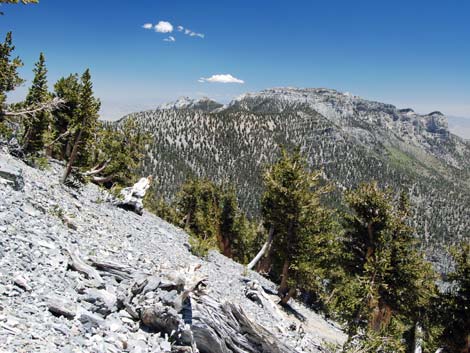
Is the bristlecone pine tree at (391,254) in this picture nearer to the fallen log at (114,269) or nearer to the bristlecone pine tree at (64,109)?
the fallen log at (114,269)

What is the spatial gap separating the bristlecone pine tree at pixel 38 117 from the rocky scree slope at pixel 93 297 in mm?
25247

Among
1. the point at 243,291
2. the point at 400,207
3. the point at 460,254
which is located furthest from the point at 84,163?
the point at 460,254

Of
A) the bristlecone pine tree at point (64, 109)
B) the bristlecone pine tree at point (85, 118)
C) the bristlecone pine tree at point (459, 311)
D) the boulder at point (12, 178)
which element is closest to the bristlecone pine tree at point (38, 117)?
the bristlecone pine tree at point (64, 109)

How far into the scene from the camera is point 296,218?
28422 mm

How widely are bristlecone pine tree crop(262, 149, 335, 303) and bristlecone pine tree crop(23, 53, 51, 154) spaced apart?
26.4 meters

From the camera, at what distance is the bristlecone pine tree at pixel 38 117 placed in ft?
125

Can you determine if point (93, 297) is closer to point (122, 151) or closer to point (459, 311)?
point (459, 311)

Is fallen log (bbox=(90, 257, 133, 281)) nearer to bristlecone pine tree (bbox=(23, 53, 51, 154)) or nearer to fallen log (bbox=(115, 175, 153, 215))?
fallen log (bbox=(115, 175, 153, 215))

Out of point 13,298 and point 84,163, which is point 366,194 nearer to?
point 13,298

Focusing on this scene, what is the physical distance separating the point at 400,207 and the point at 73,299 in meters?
26.1

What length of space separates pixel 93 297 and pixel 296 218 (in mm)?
20831

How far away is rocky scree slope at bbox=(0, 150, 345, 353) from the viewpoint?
8.27 m

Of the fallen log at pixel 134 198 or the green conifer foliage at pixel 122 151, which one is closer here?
the fallen log at pixel 134 198

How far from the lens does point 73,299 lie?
9.52m
